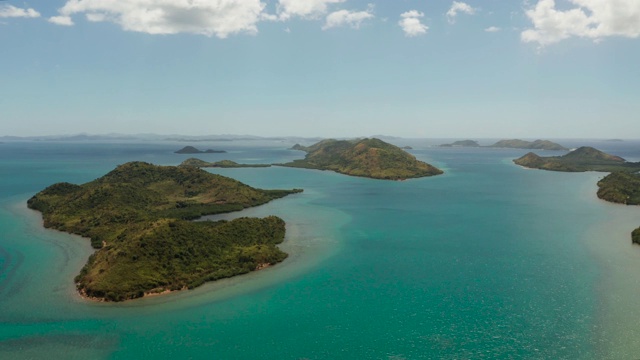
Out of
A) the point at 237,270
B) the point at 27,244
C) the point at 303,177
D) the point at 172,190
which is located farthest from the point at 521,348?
the point at 303,177

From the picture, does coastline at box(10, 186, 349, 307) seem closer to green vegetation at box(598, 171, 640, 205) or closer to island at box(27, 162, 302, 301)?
island at box(27, 162, 302, 301)

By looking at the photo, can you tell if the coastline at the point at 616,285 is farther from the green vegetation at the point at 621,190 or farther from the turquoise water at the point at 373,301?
the green vegetation at the point at 621,190

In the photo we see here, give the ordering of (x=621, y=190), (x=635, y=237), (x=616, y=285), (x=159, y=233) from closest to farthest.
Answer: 1. (x=616, y=285)
2. (x=159, y=233)
3. (x=635, y=237)
4. (x=621, y=190)

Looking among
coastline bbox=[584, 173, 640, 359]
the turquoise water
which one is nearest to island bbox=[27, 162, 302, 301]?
the turquoise water

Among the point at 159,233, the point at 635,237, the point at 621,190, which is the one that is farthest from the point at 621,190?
the point at 159,233

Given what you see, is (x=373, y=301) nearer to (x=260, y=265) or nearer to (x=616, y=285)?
(x=260, y=265)

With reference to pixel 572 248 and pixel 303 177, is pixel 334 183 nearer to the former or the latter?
pixel 303 177
